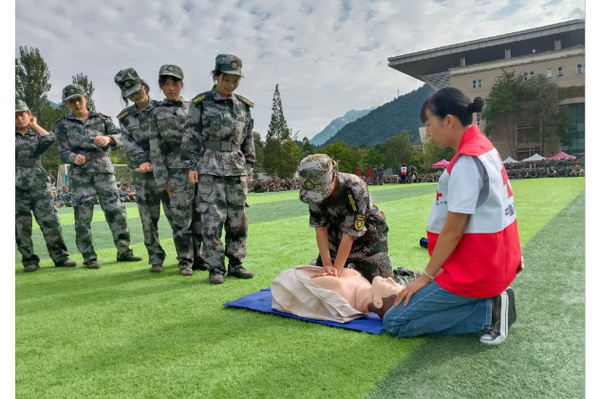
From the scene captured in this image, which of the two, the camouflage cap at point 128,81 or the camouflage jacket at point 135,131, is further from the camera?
the camouflage jacket at point 135,131

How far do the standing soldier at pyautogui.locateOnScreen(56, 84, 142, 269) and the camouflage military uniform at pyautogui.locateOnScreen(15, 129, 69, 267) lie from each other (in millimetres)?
219

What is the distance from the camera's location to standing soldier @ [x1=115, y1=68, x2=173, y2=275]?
3812mm

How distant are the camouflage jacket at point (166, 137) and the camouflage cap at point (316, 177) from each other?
1.68m

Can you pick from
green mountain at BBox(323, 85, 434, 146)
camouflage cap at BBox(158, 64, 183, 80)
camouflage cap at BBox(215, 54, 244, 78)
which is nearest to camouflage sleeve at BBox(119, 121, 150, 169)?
camouflage cap at BBox(158, 64, 183, 80)

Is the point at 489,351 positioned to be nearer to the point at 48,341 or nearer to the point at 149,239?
the point at 48,341

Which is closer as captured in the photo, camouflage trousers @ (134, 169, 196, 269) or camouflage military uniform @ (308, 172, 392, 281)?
camouflage military uniform @ (308, 172, 392, 281)

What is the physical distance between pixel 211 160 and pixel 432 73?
69.2 inches

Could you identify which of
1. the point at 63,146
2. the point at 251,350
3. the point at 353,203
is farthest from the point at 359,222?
the point at 63,146

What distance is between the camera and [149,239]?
402 centimetres

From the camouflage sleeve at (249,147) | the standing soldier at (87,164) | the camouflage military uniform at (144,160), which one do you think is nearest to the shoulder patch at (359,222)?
the camouflage sleeve at (249,147)

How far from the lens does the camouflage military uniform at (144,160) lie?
12.9 feet

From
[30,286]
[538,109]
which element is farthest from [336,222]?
[30,286]

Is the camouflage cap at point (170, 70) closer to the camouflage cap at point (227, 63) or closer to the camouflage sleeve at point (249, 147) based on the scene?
the camouflage cap at point (227, 63)

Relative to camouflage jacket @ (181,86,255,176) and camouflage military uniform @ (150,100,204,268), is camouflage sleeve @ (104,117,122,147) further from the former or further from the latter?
camouflage jacket @ (181,86,255,176)
